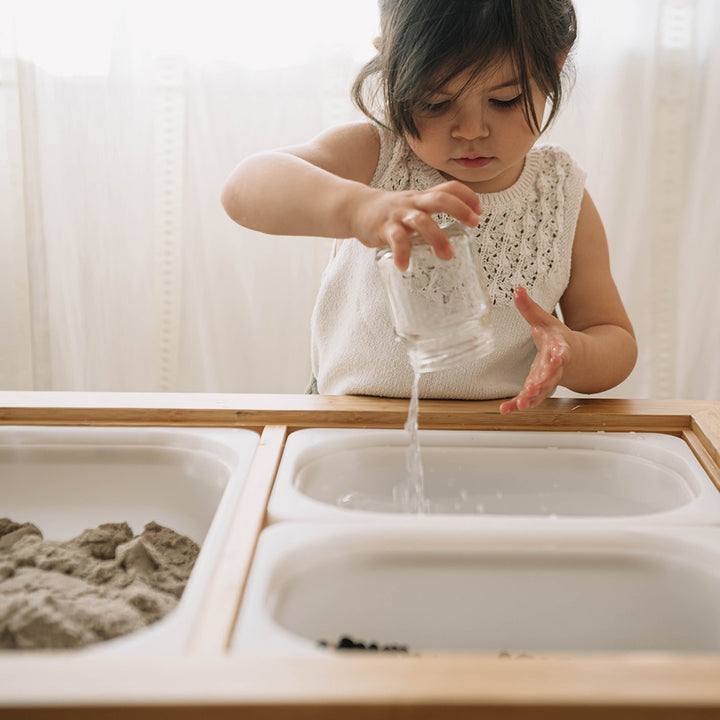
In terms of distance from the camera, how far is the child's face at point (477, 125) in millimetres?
651

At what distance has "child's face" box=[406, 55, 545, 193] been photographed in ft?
2.14

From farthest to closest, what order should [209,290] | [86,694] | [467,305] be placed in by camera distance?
[209,290], [467,305], [86,694]

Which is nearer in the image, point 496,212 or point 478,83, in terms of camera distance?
point 478,83

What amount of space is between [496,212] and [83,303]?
1012 millimetres

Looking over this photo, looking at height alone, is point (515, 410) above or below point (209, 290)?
above

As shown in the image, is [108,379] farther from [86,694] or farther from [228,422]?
[86,694]

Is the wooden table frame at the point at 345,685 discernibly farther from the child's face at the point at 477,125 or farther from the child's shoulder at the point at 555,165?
Answer: the child's shoulder at the point at 555,165

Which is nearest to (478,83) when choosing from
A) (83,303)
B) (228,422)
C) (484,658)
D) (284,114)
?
(228,422)

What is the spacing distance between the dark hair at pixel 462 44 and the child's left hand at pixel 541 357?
17 cm

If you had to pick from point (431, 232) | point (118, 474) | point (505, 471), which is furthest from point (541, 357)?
point (118, 474)

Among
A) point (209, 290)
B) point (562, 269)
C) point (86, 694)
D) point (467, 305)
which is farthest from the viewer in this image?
point (209, 290)

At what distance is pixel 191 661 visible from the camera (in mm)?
339

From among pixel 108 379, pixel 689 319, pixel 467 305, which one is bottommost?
pixel 108 379

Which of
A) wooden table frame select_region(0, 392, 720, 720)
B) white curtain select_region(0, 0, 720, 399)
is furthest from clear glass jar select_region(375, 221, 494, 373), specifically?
white curtain select_region(0, 0, 720, 399)
